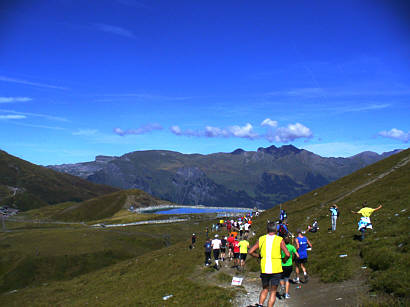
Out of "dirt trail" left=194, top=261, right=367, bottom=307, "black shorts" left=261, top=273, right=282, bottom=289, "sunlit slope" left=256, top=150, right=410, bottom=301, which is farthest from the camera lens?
"dirt trail" left=194, top=261, right=367, bottom=307

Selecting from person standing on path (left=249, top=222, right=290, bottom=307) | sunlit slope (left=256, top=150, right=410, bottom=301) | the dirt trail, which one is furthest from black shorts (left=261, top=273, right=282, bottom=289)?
sunlit slope (left=256, top=150, right=410, bottom=301)

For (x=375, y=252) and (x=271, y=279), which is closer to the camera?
(x=271, y=279)

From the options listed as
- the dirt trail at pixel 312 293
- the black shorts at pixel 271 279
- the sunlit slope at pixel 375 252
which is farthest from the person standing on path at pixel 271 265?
the sunlit slope at pixel 375 252

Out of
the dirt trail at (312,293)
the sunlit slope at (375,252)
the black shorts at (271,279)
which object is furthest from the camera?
the dirt trail at (312,293)

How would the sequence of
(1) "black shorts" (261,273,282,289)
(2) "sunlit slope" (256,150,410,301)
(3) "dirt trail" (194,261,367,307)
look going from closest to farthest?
(1) "black shorts" (261,273,282,289) < (2) "sunlit slope" (256,150,410,301) < (3) "dirt trail" (194,261,367,307)

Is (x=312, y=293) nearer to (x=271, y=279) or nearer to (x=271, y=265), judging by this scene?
(x=271, y=279)

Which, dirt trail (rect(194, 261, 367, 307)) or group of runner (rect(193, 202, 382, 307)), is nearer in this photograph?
group of runner (rect(193, 202, 382, 307))

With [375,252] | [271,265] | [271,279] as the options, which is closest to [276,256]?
[271,265]

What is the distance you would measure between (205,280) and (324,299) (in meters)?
11.3

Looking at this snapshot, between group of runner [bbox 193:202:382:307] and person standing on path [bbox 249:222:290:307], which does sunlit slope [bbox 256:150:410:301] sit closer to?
group of runner [bbox 193:202:382:307]

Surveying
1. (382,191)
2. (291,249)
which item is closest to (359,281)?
(291,249)

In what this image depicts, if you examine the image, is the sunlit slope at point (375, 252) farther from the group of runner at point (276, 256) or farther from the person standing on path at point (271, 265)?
the person standing on path at point (271, 265)

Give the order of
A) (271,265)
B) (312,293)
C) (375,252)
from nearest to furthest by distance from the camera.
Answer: (271,265), (312,293), (375,252)

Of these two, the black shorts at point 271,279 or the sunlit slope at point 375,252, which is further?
the sunlit slope at point 375,252
